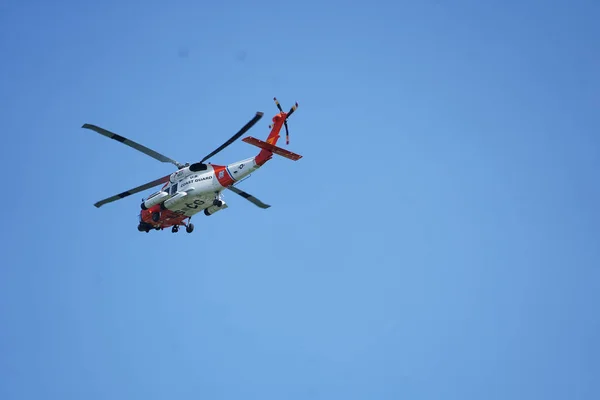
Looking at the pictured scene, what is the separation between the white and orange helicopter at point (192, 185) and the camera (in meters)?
49.3

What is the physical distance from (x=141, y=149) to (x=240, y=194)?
7168mm

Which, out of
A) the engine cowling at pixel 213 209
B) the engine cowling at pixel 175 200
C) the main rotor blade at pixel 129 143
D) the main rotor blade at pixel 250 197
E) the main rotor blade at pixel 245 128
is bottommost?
the engine cowling at pixel 175 200

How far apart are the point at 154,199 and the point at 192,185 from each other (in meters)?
3.30

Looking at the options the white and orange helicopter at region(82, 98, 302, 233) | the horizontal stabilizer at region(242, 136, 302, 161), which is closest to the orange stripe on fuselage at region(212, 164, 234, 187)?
the white and orange helicopter at region(82, 98, 302, 233)

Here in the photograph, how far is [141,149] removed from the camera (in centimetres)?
5047

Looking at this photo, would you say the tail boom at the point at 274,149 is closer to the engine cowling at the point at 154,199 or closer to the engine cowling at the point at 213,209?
the engine cowling at the point at 213,209

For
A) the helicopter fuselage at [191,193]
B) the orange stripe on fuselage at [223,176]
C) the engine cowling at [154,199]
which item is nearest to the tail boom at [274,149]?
the helicopter fuselage at [191,193]

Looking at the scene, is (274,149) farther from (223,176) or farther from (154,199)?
(154,199)

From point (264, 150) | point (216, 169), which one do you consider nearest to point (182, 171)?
point (216, 169)

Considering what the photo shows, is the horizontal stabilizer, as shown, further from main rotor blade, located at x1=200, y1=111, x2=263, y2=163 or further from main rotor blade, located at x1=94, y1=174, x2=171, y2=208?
main rotor blade, located at x1=94, y1=174, x2=171, y2=208

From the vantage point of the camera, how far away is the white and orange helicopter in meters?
49.3

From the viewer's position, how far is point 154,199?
52.9 metres

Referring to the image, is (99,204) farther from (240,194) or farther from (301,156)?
(301,156)

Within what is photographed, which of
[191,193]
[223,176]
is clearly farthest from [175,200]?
[223,176]
